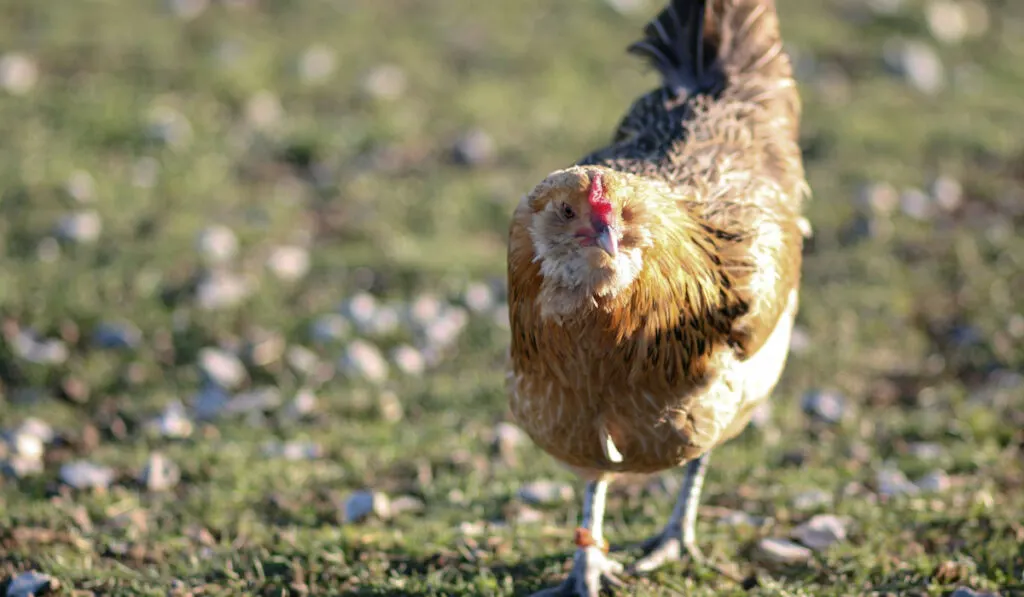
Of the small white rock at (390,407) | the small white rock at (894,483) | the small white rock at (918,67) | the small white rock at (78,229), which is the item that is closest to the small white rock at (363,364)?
the small white rock at (390,407)

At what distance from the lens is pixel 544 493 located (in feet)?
16.3

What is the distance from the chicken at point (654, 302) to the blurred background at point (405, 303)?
23.6 inches

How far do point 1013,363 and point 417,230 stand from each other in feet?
11.5

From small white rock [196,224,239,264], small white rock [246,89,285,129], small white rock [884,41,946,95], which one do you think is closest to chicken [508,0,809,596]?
small white rock [196,224,239,264]

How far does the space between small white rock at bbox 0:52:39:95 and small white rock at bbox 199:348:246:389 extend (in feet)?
10.7

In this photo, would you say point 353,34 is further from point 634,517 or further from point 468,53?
point 634,517

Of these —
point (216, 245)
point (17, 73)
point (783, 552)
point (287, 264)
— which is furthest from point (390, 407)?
point (17, 73)

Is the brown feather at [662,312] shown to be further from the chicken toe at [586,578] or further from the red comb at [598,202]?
the chicken toe at [586,578]

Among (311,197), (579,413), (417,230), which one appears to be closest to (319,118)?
(311,197)

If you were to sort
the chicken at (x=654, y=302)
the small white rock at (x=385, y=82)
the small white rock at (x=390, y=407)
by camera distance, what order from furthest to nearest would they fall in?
the small white rock at (x=385, y=82), the small white rock at (x=390, y=407), the chicken at (x=654, y=302)

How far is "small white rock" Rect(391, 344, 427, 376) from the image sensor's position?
20.2ft

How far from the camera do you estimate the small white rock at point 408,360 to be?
6.16m

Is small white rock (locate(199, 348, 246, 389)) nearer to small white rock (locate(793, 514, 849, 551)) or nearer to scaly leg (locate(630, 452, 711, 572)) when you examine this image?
scaly leg (locate(630, 452, 711, 572))

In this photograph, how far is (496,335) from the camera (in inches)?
252
